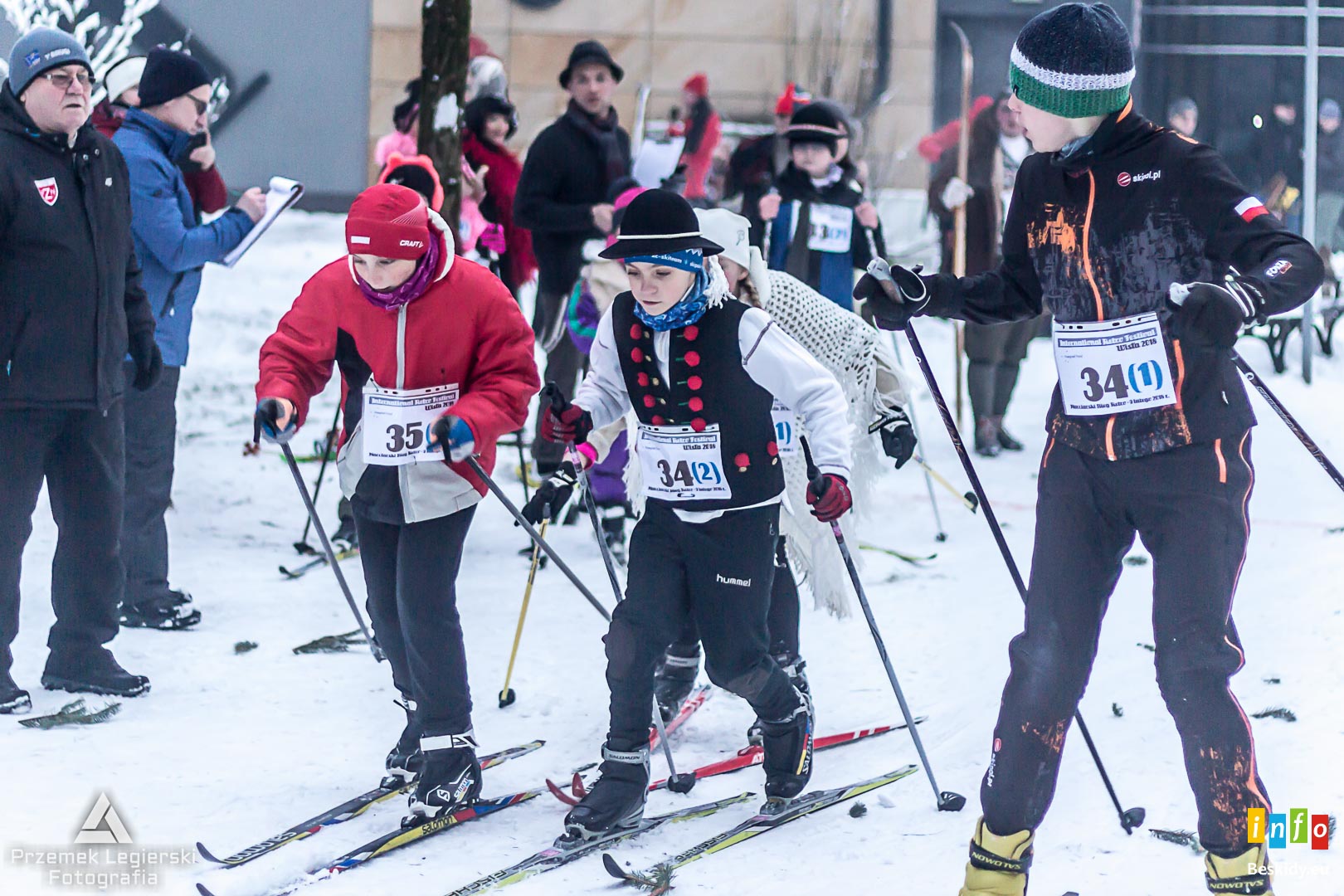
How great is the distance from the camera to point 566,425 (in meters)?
3.96

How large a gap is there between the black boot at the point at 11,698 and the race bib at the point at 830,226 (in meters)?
4.21

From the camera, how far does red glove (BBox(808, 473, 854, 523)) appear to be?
3643 mm

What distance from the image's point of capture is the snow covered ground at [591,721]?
3641 millimetres

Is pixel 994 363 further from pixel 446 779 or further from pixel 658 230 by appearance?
pixel 446 779

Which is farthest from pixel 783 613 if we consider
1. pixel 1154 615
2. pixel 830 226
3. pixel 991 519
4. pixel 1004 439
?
pixel 1004 439

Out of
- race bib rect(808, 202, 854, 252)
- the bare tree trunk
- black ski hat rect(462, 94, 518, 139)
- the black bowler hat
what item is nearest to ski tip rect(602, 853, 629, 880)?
the bare tree trunk

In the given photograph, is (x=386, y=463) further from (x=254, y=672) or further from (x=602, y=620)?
(x=602, y=620)

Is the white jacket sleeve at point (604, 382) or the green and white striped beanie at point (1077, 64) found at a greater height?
the green and white striped beanie at point (1077, 64)

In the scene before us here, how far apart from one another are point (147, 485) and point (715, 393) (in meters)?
2.84

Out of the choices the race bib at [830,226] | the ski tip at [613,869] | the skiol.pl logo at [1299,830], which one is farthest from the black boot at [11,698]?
the race bib at [830,226]

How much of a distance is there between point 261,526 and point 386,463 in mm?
3694

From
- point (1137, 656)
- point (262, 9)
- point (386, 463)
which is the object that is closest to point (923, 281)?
point (386, 463)

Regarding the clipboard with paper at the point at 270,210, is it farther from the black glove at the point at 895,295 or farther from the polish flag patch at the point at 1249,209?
the polish flag patch at the point at 1249,209

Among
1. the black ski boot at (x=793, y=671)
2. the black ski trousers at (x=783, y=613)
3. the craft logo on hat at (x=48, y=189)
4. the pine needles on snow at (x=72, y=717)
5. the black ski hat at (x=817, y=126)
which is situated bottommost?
the pine needles on snow at (x=72, y=717)
